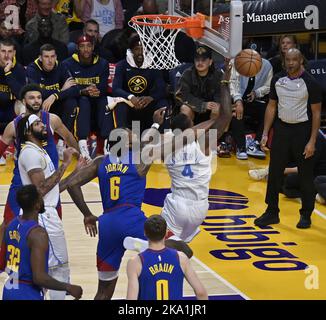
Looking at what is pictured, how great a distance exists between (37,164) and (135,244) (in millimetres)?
1179

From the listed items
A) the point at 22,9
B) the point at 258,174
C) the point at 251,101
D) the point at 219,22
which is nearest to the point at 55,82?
the point at 22,9

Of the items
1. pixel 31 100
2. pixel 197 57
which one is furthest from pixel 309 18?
pixel 31 100

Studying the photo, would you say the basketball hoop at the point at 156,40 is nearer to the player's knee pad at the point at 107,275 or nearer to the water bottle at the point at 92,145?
the water bottle at the point at 92,145

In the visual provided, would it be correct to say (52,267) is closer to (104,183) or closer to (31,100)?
(104,183)

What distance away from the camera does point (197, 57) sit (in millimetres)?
10672

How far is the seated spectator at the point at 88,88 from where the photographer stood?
12.1 metres

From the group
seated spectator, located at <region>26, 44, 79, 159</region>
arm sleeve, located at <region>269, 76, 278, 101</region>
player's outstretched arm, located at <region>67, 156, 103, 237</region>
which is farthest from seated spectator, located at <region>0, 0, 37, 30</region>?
player's outstretched arm, located at <region>67, 156, 103, 237</region>

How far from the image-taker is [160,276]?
538 cm

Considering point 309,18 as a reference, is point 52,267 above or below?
below

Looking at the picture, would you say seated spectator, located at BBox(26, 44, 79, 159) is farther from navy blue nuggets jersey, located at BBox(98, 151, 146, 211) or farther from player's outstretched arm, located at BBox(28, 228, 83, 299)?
player's outstretched arm, located at BBox(28, 228, 83, 299)

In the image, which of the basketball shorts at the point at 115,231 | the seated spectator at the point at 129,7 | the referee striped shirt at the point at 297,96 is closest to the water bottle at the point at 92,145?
the seated spectator at the point at 129,7

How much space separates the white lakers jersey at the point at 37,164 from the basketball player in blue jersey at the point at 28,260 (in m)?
1.15

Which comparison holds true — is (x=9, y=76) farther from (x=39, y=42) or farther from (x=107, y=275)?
(x=107, y=275)

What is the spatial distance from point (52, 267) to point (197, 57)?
4656 millimetres
